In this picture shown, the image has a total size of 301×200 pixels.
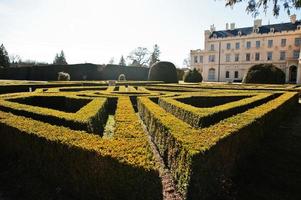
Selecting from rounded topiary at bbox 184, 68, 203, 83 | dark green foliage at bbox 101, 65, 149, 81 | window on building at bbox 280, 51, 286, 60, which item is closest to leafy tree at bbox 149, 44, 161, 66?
dark green foliage at bbox 101, 65, 149, 81

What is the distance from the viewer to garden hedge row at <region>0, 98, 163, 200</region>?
133 inches

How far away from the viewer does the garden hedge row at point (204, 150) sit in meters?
3.70

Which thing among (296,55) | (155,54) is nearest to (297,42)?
(296,55)

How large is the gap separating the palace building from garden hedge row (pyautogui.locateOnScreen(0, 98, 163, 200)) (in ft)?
156

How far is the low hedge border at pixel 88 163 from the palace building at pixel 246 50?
156 ft

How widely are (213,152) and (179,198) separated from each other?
92 centimetres

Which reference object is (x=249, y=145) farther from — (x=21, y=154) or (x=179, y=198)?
(x=21, y=154)

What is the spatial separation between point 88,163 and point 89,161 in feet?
0.13

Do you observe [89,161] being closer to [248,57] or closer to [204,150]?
[204,150]

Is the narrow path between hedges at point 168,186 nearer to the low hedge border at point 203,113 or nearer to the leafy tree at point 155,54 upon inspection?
the low hedge border at point 203,113

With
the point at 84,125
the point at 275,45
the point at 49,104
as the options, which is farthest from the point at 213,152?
Answer: the point at 275,45

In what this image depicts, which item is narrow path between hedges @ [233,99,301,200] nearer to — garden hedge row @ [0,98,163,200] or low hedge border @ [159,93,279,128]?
low hedge border @ [159,93,279,128]

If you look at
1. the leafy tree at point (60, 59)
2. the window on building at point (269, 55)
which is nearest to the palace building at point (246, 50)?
the window on building at point (269, 55)

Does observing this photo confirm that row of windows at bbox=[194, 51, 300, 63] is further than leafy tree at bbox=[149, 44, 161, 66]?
No
